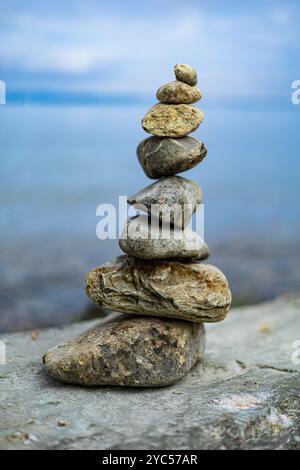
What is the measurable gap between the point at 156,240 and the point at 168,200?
19.8 inches

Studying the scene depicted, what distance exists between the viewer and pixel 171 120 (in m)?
7.07

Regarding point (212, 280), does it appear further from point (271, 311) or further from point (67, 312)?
point (67, 312)

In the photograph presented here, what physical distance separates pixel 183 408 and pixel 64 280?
29.4ft

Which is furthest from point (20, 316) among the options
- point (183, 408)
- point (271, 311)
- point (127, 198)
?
point (183, 408)

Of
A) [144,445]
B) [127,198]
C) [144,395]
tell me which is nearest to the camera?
[144,445]

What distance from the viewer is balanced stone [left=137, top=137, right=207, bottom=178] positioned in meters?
7.10

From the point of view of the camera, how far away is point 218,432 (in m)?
5.68

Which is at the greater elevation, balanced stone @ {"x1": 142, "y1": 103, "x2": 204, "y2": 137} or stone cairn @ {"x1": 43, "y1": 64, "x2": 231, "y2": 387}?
balanced stone @ {"x1": 142, "y1": 103, "x2": 204, "y2": 137}

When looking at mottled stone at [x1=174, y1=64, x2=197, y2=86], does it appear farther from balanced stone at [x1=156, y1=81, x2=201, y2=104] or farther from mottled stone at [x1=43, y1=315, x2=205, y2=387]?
mottled stone at [x1=43, y1=315, x2=205, y2=387]

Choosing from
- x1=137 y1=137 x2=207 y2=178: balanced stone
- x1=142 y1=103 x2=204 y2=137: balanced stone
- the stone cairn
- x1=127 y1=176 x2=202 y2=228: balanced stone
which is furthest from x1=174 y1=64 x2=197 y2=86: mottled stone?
x1=127 y1=176 x2=202 y2=228: balanced stone

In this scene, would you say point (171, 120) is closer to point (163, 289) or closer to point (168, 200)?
point (168, 200)

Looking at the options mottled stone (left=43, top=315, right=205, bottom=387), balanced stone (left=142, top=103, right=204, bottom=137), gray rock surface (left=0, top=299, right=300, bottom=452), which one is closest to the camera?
gray rock surface (left=0, top=299, right=300, bottom=452)

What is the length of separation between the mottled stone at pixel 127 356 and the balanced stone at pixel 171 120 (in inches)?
85.8

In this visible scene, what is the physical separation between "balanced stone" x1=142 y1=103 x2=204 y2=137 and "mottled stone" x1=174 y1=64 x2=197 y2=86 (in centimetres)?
31
